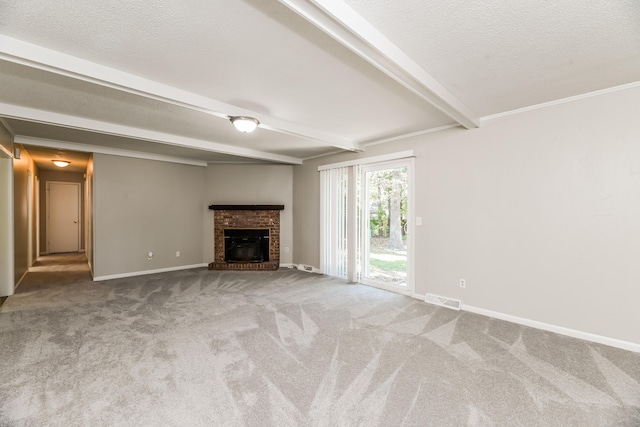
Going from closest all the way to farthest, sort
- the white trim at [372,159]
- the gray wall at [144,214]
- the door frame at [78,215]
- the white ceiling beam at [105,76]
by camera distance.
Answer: the white ceiling beam at [105,76]
the white trim at [372,159]
the gray wall at [144,214]
the door frame at [78,215]

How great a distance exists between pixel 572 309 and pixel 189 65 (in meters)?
4.34

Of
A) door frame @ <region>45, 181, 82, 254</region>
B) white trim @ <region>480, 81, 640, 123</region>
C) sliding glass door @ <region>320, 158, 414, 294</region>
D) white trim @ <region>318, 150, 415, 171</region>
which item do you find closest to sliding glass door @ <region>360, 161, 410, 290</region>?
sliding glass door @ <region>320, 158, 414, 294</region>

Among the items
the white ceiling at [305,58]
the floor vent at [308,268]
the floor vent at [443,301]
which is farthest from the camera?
the floor vent at [308,268]

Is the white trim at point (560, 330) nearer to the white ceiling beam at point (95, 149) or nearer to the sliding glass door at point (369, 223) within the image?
the sliding glass door at point (369, 223)

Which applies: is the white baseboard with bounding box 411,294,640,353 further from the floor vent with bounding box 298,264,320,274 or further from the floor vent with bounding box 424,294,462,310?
the floor vent with bounding box 298,264,320,274

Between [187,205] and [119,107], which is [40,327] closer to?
[119,107]

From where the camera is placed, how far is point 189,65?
2314 millimetres

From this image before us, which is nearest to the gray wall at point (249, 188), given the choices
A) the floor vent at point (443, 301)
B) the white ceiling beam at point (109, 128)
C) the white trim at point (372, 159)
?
the white ceiling beam at point (109, 128)

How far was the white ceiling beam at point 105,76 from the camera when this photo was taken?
204 cm

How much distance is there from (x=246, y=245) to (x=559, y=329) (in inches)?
218

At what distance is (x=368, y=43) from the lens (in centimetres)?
184

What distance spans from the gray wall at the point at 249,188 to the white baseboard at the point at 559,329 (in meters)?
4.08

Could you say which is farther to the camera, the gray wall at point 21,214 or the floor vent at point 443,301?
the gray wall at point 21,214

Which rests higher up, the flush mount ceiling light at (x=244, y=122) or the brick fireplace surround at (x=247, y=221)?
the flush mount ceiling light at (x=244, y=122)
